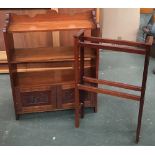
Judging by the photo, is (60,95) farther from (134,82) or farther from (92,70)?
(134,82)

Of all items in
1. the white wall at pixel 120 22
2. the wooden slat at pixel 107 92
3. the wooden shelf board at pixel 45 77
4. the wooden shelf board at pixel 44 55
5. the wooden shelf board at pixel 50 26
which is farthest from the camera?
the white wall at pixel 120 22

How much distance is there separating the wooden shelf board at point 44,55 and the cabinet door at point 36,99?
0.77 feet

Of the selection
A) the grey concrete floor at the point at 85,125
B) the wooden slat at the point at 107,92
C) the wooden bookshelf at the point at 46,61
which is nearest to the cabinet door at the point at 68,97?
the wooden bookshelf at the point at 46,61

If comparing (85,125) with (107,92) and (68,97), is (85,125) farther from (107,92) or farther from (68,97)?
(107,92)

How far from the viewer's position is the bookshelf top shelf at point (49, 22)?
1.80 m

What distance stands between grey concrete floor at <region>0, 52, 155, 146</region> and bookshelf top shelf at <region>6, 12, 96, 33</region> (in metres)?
0.76

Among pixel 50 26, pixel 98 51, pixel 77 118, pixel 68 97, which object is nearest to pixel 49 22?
pixel 50 26

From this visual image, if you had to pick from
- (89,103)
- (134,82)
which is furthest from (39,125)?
(134,82)

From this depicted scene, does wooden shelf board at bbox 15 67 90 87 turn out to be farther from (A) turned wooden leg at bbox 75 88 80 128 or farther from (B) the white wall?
(B) the white wall

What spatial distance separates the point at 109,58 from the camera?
3.14m

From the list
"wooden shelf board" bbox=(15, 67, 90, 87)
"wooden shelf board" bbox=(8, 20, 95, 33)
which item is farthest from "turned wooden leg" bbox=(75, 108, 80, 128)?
"wooden shelf board" bbox=(8, 20, 95, 33)

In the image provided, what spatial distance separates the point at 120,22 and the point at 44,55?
66.6 inches

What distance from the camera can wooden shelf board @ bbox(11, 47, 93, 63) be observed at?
6.20ft

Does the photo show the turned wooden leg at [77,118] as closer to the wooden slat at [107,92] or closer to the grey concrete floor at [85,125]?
the grey concrete floor at [85,125]
